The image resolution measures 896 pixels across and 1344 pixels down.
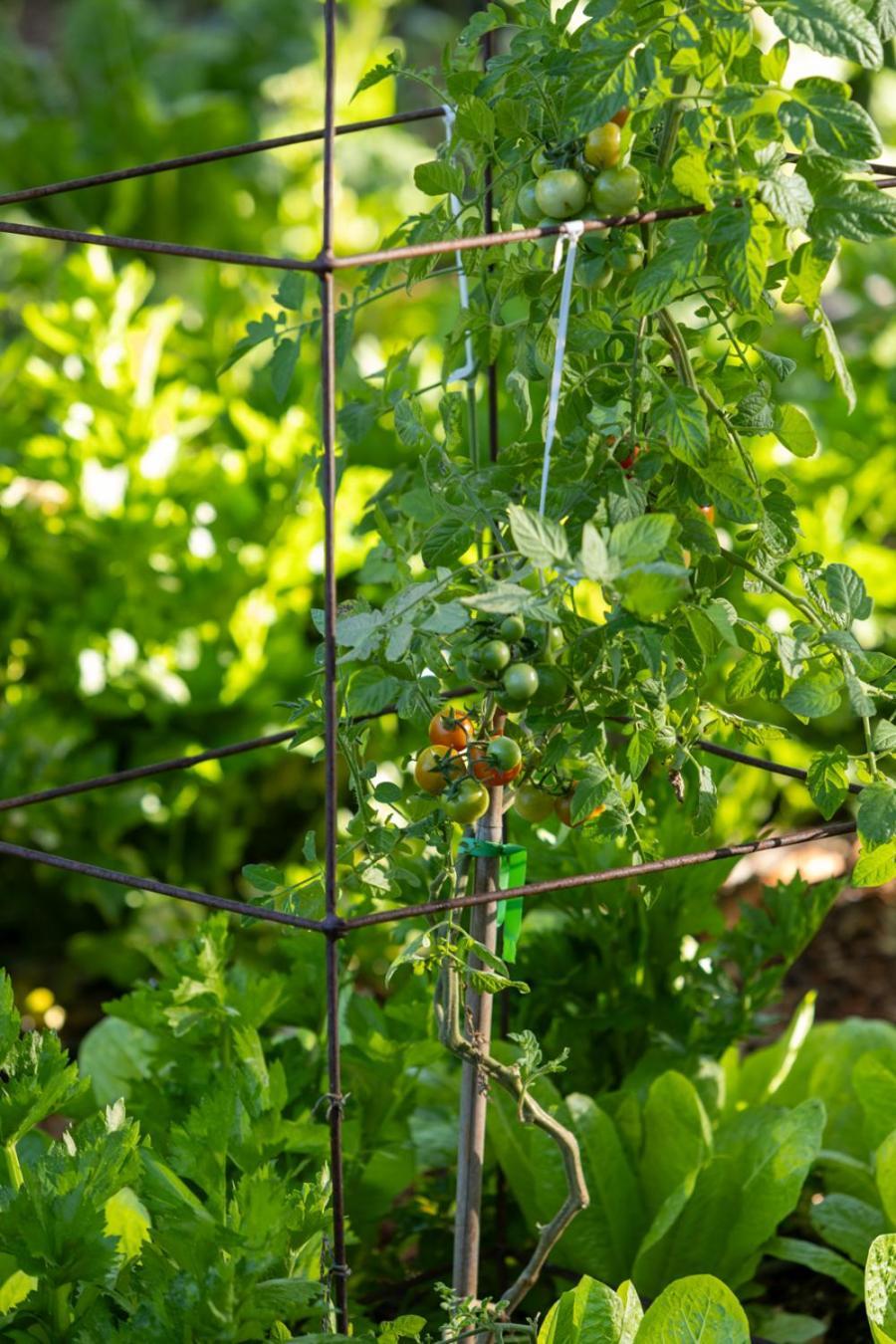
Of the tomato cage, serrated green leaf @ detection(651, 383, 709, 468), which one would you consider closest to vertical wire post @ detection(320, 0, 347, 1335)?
the tomato cage

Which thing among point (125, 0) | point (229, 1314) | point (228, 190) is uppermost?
point (125, 0)

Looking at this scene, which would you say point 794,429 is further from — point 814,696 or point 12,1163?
point 12,1163

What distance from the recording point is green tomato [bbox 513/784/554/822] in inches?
39.8

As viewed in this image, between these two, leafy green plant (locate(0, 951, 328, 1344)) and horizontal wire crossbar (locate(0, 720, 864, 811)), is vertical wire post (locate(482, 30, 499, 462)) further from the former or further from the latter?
leafy green plant (locate(0, 951, 328, 1344))

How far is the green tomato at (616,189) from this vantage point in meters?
0.89

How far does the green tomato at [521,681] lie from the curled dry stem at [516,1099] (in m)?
0.23

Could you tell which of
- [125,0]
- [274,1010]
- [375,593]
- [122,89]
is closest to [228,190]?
[122,89]

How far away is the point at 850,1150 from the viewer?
1.49 m

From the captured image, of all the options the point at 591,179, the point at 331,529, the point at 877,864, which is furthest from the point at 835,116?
the point at 877,864

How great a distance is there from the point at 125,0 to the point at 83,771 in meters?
3.62

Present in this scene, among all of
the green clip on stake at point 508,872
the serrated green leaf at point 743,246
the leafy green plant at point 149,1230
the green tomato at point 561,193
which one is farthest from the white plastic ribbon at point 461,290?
the leafy green plant at point 149,1230

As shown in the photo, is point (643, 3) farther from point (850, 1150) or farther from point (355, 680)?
point (850, 1150)

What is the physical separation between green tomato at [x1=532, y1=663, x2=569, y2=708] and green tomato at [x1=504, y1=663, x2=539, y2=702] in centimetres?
5

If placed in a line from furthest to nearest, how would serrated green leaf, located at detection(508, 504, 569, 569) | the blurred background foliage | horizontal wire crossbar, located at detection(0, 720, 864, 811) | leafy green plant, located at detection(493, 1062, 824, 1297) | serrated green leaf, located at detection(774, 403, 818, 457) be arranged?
1. the blurred background foliage
2. leafy green plant, located at detection(493, 1062, 824, 1297)
3. horizontal wire crossbar, located at detection(0, 720, 864, 811)
4. serrated green leaf, located at detection(774, 403, 818, 457)
5. serrated green leaf, located at detection(508, 504, 569, 569)
